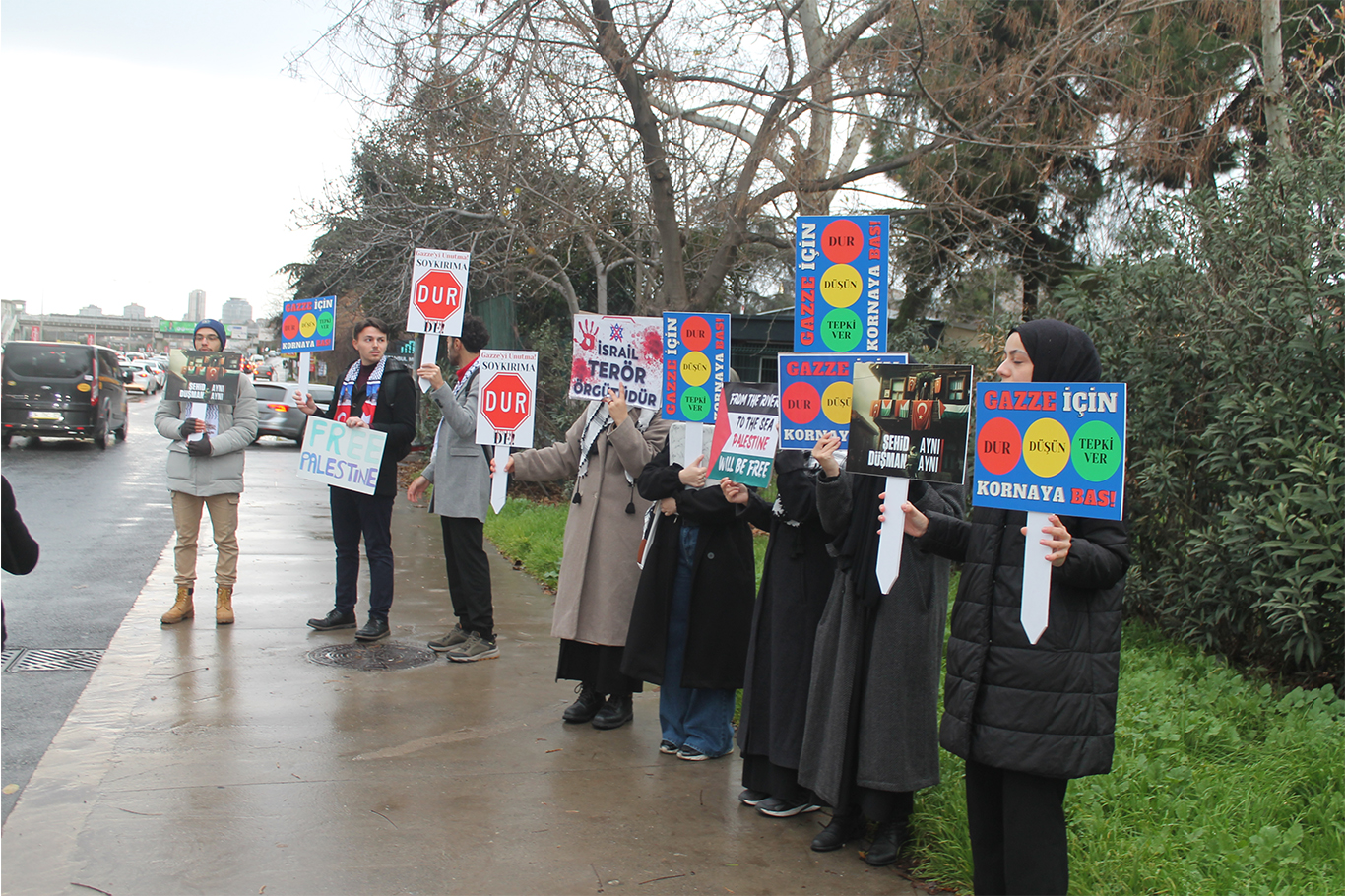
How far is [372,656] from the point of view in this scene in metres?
6.46

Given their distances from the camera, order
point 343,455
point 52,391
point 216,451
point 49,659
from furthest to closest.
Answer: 1. point 52,391
2. point 216,451
3. point 343,455
4. point 49,659

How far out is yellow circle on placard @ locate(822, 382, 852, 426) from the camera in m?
3.97

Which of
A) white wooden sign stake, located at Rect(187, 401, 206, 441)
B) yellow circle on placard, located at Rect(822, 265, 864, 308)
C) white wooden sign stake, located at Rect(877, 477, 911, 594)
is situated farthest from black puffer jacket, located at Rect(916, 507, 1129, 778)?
white wooden sign stake, located at Rect(187, 401, 206, 441)

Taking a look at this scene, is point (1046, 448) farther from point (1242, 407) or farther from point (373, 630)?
point (373, 630)

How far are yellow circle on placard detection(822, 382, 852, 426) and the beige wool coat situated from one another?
4.46ft

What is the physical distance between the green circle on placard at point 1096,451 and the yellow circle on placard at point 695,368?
225cm

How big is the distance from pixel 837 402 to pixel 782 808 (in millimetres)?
1689

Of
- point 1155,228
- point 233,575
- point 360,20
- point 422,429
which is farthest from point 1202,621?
point 422,429

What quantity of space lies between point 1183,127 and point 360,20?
733cm

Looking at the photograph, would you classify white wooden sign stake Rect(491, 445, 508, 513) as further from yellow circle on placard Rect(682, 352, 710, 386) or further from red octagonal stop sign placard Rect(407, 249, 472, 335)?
yellow circle on placard Rect(682, 352, 710, 386)

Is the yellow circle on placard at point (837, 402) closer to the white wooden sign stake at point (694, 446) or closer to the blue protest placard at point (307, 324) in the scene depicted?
the white wooden sign stake at point (694, 446)

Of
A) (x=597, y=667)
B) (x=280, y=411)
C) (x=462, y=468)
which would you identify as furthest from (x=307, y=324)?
(x=280, y=411)

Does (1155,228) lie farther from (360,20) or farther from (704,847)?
(360,20)

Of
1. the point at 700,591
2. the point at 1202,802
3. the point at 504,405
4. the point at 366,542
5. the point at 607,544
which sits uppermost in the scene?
the point at 504,405
